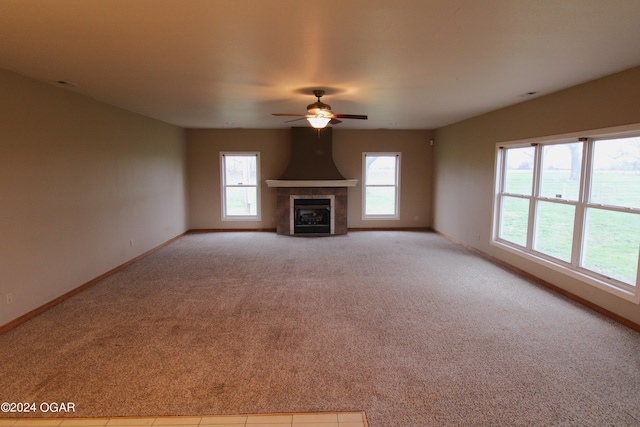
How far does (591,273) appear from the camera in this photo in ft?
12.5

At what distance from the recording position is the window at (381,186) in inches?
330

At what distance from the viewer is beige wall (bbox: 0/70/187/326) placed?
3.28 meters

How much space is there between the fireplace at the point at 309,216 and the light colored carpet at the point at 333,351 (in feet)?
10.4

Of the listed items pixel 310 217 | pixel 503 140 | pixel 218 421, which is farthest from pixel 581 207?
pixel 310 217

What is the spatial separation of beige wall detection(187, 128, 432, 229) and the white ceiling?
3611 mm

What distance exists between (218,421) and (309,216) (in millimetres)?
6188

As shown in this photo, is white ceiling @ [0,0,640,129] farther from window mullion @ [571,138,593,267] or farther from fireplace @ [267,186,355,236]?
fireplace @ [267,186,355,236]

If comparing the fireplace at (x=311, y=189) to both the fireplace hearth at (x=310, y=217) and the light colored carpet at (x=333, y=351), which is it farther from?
the light colored carpet at (x=333, y=351)

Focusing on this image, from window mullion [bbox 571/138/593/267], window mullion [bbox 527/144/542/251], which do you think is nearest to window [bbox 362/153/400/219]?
window mullion [bbox 527/144/542/251]

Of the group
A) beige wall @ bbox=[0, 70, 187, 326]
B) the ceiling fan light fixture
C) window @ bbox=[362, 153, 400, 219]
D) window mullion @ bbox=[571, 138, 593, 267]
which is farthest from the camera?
window @ bbox=[362, 153, 400, 219]

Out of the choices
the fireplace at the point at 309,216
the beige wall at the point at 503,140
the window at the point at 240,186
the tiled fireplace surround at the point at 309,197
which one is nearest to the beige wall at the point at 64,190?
the window at the point at 240,186

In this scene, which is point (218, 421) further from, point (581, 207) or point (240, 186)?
point (240, 186)

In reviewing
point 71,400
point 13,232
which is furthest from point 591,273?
point 13,232

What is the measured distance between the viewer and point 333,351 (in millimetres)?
2830
